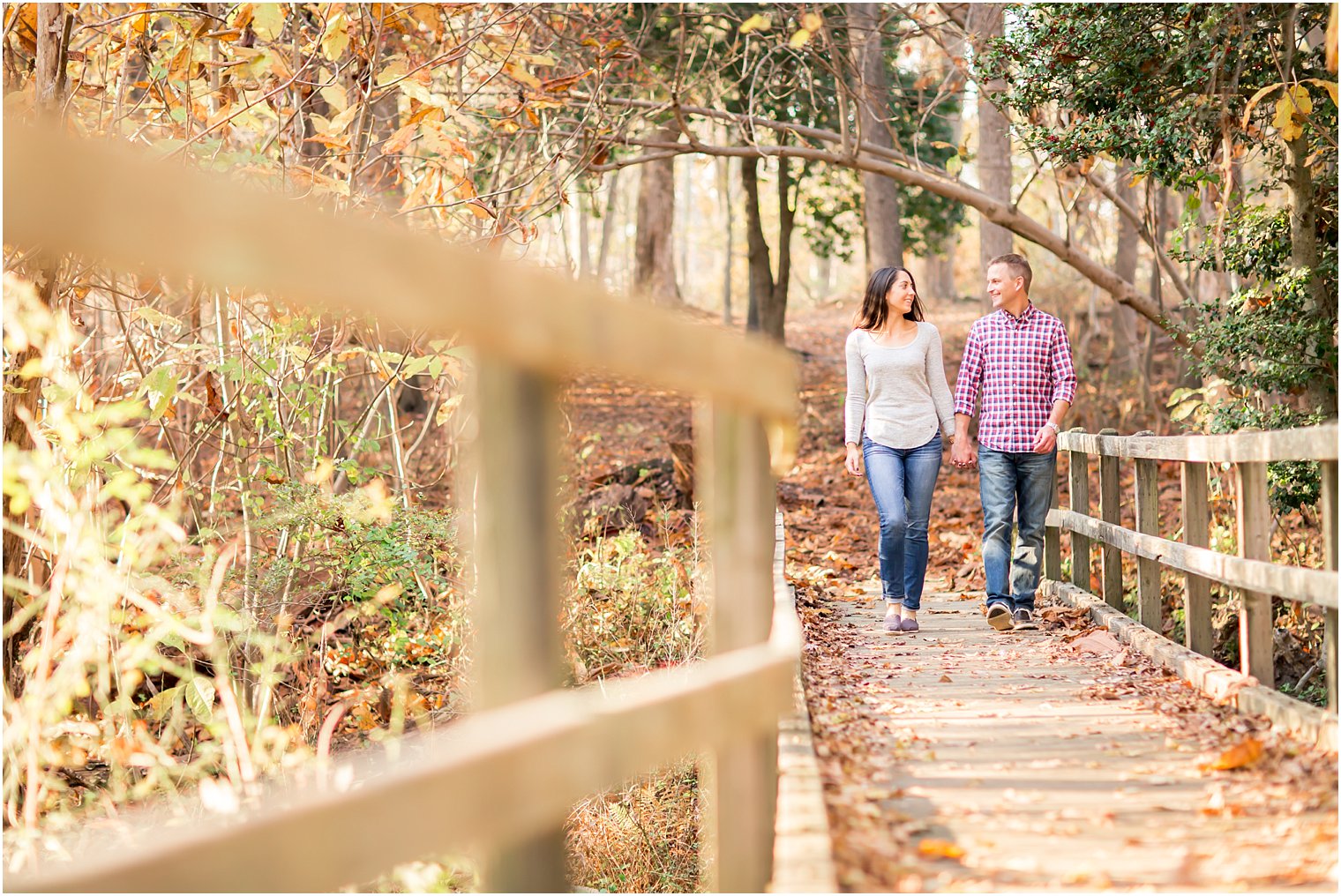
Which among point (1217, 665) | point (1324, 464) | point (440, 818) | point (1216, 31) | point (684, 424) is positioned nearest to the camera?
point (440, 818)

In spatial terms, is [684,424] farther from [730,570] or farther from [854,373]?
[730,570]

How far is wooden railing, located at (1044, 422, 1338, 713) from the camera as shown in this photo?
4230 mm

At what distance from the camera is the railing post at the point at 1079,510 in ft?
26.6

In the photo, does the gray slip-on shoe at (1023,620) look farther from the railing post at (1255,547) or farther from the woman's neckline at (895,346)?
the railing post at (1255,547)

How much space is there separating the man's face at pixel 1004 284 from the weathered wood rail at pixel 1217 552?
103 cm

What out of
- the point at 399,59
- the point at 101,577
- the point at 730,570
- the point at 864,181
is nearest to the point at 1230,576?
the point at 730,570

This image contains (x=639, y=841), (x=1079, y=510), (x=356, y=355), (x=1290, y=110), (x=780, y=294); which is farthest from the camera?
(x=780, y=294)

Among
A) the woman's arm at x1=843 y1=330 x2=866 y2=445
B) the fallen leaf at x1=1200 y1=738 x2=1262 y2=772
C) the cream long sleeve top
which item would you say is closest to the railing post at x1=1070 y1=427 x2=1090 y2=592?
the cream long sleeve top

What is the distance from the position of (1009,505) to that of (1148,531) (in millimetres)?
752

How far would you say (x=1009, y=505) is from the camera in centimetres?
684

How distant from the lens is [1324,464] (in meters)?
4.11

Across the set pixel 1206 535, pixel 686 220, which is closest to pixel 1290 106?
pixel 1206 535

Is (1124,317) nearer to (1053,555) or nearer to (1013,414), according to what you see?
(1053,555)

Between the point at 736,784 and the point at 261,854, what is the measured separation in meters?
1.81
